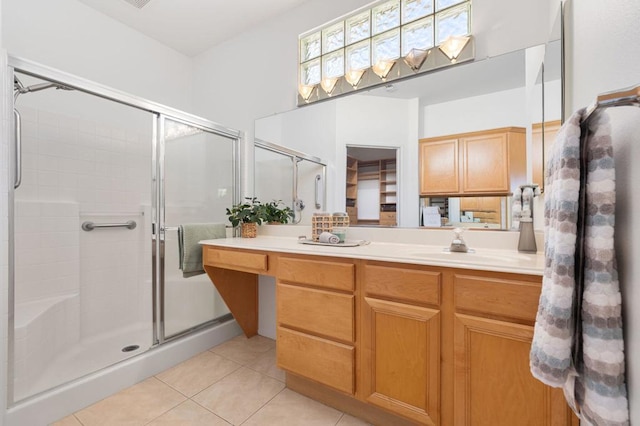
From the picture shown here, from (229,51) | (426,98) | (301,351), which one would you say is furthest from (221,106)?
(301,351)

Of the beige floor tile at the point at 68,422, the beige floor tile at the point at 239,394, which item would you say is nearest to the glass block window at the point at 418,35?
the beige floor tile at the point at 239,394

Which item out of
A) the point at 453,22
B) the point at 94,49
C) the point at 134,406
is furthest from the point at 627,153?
the point at 94,49

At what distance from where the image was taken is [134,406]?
156cm

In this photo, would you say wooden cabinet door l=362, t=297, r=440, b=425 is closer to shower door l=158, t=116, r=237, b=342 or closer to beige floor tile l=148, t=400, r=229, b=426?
beige floor tile l=148, t=400, r=229, b=426

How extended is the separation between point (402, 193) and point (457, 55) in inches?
32.4

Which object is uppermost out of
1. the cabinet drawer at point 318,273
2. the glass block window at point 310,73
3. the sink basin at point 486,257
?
the glass block window at point 310,73

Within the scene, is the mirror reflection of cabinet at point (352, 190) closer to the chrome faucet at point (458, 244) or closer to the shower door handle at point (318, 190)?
the shower door handle at point (318, 190)

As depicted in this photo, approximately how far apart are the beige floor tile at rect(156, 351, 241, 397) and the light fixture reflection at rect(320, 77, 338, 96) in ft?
6.66

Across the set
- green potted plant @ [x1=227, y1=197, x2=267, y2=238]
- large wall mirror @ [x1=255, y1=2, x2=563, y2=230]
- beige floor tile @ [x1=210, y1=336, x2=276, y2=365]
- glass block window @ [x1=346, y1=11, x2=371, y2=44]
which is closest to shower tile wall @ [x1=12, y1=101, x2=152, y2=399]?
beige floor tile @ [x1=210, y1=336, x2=276, y2=365]

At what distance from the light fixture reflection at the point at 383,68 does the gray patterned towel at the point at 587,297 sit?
1437 mm

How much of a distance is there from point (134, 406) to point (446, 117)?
2368mm

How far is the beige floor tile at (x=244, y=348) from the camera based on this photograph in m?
2.11

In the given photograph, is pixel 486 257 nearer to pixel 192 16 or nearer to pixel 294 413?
pixel 294 413

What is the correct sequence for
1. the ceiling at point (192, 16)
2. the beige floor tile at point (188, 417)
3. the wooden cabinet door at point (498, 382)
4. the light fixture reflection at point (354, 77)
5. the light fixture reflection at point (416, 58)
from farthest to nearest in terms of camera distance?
1. the ceiling at point (192, 16)
2. the light fixture reflection at point (354, 77)
3. the light fixture reflection at point (416, 58)
4. the beige floor tile at point (188, 417)
5. the wooden cabinet door at point (498, 382)
